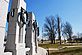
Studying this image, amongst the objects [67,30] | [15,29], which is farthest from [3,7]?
[67,30]

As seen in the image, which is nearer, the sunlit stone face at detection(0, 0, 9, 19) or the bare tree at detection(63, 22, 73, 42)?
the sunlit stone face at detection(0, 0, 9, 19)

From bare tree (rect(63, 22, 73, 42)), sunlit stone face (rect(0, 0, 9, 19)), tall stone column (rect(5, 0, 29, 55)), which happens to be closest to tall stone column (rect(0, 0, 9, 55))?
sunlit stone face (rect(0, 0, 9, 19))

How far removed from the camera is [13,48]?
18.7ft

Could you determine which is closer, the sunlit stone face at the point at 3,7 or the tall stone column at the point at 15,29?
the sunlit stone face at the point at 3,7

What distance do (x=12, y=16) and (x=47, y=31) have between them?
38.3 meters

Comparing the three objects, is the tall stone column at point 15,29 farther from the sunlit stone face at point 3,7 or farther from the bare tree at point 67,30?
the bare tree at point 67,30

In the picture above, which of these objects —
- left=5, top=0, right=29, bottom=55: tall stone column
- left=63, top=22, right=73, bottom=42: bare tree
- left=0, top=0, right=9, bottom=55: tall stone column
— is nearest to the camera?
left=0, top=0, right=9, bottom=55: tall stone column

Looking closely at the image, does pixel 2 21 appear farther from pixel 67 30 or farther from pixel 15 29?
pixel 67 30

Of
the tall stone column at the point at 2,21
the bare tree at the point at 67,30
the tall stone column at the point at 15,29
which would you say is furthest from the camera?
the bare tree at the point at 67,30

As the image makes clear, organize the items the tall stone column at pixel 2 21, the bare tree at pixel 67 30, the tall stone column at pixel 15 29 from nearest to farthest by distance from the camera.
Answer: the tall stone column at pixel 2 21 → the tall stone column at pixel 15 29 → the bare tree at pixel 67 30

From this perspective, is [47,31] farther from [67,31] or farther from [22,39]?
[22,39]

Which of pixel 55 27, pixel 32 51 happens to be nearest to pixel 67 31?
pixel 55 27

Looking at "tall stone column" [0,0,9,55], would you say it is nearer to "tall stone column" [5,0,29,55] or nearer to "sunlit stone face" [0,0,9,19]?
"sunlit stone face" [0,0,9,19]

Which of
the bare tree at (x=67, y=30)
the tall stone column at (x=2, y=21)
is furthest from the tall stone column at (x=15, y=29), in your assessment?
the bare tree at (x=67, y=30)
